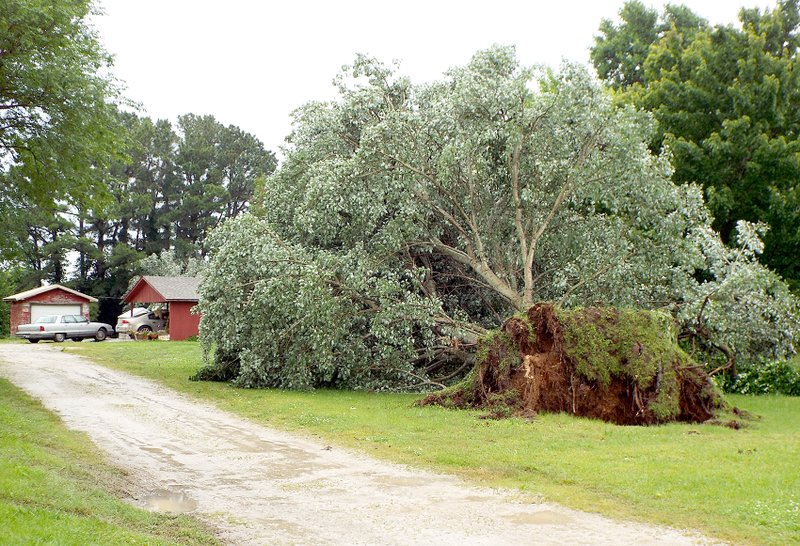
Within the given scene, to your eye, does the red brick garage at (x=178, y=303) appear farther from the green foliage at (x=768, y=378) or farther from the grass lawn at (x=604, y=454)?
the green foliage at (x=768, y=378)

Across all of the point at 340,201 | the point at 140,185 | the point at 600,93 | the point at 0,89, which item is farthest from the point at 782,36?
the point at 140,185

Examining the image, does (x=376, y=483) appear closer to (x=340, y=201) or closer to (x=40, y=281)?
(x=340, y=201)

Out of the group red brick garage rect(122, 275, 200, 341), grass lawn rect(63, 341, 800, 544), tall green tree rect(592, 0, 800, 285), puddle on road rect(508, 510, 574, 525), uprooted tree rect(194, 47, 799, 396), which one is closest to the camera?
puddle on road rect(508, 510, 574, 525)

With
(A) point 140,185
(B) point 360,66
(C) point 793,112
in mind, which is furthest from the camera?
(A) point 140,185

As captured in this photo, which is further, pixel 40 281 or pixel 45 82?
pixel 40 281

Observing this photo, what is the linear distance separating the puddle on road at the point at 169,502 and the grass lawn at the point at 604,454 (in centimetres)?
297

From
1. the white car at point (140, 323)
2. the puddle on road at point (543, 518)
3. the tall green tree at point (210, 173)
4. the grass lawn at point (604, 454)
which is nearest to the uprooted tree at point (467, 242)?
the grass lawn at point (604, 454)

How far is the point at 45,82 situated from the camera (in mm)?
16547

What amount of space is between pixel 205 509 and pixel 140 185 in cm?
6298

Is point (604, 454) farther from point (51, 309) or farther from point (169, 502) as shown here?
point (51, 309)

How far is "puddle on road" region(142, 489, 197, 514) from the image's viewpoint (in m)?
7.35

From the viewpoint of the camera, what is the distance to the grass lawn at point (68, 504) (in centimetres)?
573

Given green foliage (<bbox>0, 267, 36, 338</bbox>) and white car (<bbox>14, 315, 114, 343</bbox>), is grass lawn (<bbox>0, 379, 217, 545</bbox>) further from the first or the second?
green foliage (<bbox>0, 267, 36, 338</bbox>)

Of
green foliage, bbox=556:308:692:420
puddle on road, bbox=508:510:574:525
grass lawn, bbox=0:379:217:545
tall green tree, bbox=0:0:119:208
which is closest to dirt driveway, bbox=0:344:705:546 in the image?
puddle on road, bbox=508:510:574:525
